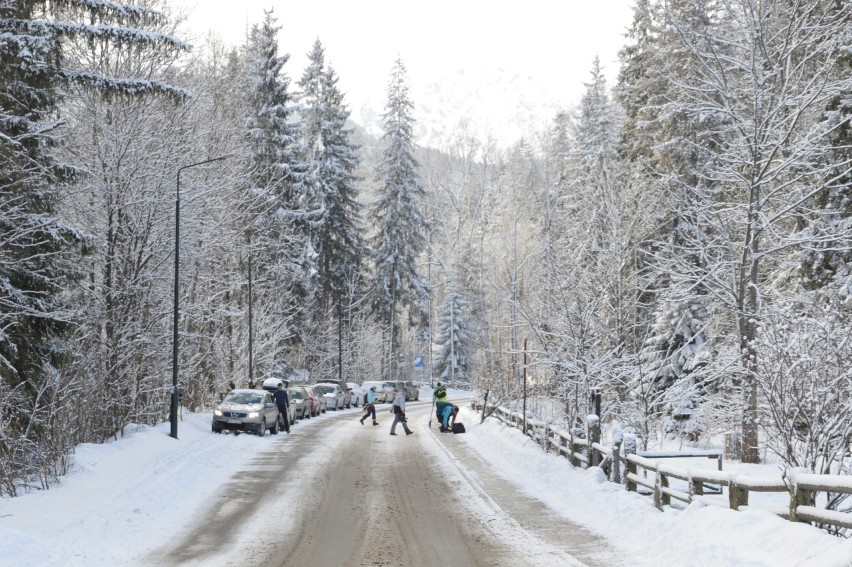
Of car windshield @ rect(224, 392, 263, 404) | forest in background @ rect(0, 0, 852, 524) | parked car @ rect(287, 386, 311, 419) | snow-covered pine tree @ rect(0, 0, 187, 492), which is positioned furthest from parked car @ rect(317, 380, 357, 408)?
snow-covered pine tree @ rect(0, 0, 187, 492)

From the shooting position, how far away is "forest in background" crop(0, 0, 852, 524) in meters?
16.4

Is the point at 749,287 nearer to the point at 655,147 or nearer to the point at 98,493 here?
the point at 655,147

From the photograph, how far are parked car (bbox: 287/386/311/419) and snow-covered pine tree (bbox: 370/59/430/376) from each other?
87.1ft

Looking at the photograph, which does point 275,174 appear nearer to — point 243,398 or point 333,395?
point 333,395

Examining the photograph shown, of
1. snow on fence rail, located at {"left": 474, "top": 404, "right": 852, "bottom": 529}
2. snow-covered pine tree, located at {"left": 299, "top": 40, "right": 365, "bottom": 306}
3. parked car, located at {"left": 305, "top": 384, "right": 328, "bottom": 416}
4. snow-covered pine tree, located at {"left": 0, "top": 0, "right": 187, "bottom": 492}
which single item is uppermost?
snow-covered pine tree, located at {"left": 299, "top": 40, "right": 365, "bottom": 306}

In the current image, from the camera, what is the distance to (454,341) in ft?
258

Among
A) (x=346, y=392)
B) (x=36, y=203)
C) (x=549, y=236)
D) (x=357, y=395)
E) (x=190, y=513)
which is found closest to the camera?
(x=190, y=513)

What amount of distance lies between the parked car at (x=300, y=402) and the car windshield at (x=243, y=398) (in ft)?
25.1

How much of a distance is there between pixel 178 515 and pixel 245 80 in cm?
4053

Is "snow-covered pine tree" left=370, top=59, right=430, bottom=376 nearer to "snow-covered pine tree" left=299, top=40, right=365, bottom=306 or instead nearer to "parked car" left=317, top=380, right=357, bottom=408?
"snow-covered pine tree" left=299, top=40, right=365, bottom=306

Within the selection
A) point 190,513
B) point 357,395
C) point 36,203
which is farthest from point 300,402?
point 190,513

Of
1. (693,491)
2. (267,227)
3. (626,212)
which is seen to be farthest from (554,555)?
(267,227)

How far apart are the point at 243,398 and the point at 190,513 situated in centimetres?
1593

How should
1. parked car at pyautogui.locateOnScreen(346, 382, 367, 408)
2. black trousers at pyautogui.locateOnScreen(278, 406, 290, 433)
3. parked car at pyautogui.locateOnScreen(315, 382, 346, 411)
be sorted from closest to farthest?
black trousers at pyautogui.locateOnScreen(278, 406, 290, 433), parked car at pyautogui.locateOnScreen(315, 382, 346, 411), parked car at pyautogui.locateOnScreen(346, 382, 367, 408)
